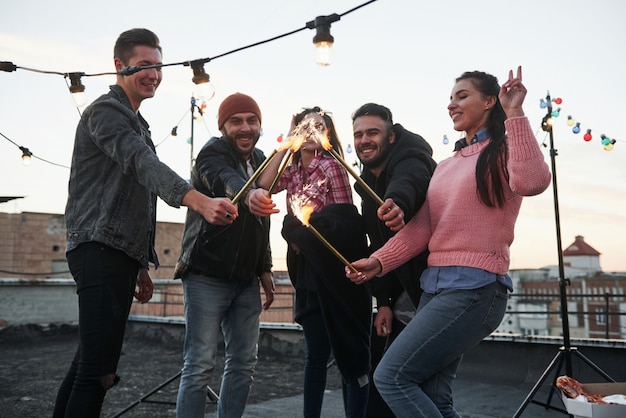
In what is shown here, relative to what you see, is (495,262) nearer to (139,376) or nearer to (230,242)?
(230,242)

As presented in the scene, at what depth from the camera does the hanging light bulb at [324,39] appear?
3084mm

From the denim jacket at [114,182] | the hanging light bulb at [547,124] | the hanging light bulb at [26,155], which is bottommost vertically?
the denim jacket at [114,182]

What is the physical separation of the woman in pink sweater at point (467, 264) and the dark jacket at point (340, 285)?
825 millimetres

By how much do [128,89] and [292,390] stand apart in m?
3.80

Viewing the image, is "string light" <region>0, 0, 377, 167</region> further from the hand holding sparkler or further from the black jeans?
the hand holding sparkler

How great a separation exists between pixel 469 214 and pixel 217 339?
147 centimetres

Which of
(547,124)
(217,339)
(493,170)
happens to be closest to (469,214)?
(493,170)

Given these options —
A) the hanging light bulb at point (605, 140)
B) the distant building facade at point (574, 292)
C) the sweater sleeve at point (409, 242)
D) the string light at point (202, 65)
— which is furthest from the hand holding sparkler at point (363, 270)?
the distant building facade at point (574, 292)

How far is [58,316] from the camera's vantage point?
10055 millimetres

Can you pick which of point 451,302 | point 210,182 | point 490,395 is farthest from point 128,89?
point 490,395

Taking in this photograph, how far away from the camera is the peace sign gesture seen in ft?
6.28

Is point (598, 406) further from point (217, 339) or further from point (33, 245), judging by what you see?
point (33, 245)

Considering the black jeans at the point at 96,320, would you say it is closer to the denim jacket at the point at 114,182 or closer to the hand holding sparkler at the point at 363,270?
the denim jacket at the point at 114,182

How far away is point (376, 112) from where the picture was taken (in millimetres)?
2811
